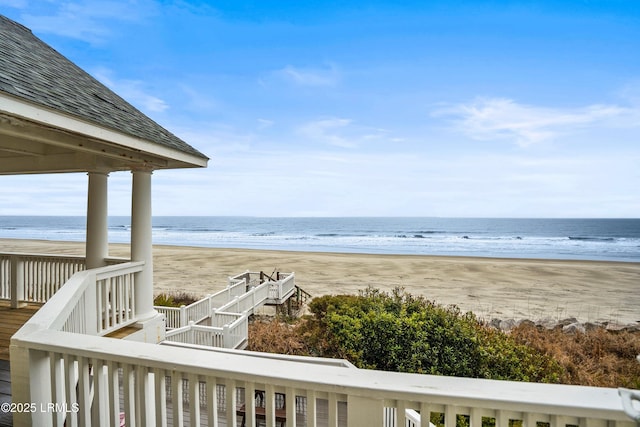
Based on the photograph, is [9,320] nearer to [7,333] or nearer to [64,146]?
[7,333]

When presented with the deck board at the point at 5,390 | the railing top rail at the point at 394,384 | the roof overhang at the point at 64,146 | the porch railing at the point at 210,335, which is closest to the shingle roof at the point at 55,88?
the roof overhang at the point at 64,146

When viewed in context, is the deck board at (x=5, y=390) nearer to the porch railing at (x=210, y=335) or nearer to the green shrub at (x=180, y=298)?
the porch railing at (x=210, y=335)

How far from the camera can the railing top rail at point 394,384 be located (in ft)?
3.66

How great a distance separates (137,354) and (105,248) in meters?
4.83

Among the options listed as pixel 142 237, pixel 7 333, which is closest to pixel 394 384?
pixel 142 237

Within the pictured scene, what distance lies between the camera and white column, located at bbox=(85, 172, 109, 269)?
523 cm

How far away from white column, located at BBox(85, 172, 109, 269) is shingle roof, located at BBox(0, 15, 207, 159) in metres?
1.43

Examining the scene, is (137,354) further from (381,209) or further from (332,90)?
(381,209)

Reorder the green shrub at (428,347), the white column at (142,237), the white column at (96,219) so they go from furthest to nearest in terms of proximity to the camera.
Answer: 1. the green shrub at (428,347)
2. the white column at (96,219)
3. the white column at (142,237)

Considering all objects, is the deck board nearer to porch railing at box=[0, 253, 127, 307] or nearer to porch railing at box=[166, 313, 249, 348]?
porch railing at box=[0, 253, 127, 307]

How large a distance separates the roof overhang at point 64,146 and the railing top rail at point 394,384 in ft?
6.89

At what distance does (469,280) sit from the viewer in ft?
60.2

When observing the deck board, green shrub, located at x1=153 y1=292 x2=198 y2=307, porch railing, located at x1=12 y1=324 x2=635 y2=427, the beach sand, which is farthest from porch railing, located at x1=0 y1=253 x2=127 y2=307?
the beach sand

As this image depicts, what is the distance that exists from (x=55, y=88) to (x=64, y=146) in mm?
581
